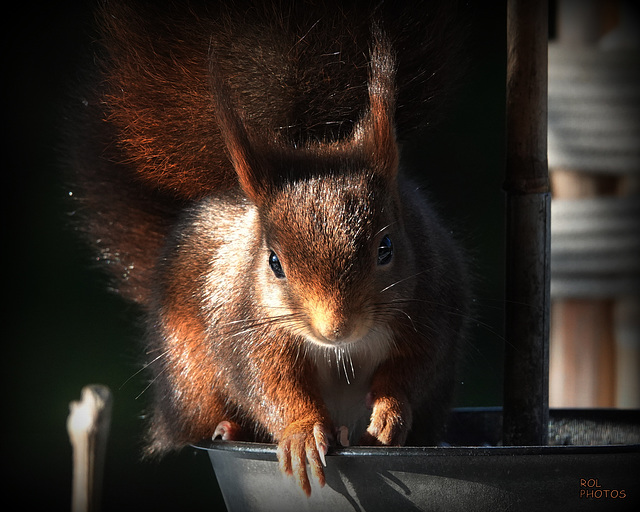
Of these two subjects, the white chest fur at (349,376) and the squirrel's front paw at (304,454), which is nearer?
the squirrel's front paw at (304,454)

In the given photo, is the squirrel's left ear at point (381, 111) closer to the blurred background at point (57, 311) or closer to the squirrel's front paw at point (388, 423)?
the squirrel's front paw at point (388, 423)

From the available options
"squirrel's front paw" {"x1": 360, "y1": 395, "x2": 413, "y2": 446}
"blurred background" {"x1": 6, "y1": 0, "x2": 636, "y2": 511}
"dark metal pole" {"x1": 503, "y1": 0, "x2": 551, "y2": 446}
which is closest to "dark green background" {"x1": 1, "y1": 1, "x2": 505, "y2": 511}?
"blurred background" {"x1": 6, "y1": 0, "x2": 636, "y2": 511}

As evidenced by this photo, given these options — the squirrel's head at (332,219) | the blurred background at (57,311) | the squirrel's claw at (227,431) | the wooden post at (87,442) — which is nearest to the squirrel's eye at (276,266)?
the squirrel's head at (332,219)

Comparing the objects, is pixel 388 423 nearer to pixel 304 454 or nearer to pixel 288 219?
pixel 304 454

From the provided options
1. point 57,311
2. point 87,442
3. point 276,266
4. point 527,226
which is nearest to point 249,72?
point 276,266

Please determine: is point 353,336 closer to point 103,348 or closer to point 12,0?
point 103,348

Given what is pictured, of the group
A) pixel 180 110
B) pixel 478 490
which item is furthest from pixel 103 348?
pixel 478 490
